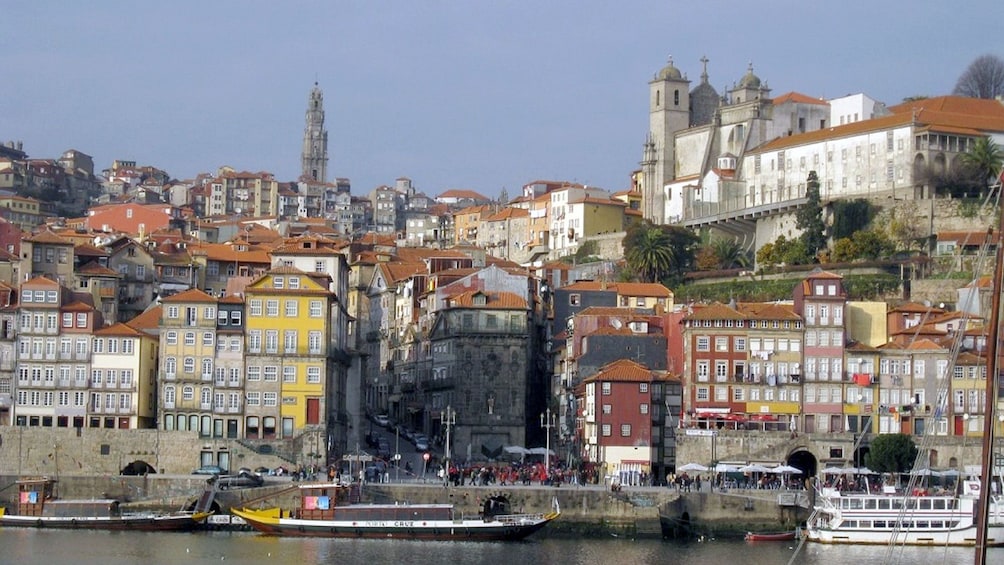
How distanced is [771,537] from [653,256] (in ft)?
139

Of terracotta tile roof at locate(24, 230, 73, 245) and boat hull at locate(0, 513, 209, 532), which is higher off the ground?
terracotta tile roof at locate(24, 230, 73, 245)

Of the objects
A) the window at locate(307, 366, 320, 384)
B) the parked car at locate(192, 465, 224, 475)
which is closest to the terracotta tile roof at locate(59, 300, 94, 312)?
the parked car at locate(192, 465, 224, 475)

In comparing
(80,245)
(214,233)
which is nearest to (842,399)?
(80,245)

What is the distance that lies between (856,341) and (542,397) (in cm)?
1960

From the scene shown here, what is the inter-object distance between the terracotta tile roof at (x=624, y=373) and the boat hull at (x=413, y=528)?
1352 centimetres

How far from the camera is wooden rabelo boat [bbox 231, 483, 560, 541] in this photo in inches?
2744

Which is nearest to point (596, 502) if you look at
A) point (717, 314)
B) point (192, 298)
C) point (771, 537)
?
point (771, 537)

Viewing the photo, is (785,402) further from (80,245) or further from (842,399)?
(80,245)

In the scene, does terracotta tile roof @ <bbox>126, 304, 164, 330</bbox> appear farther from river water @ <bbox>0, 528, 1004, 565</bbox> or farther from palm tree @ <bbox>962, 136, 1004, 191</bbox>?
palm tree @ <bbox>962, 136, 1004, 191</bbox>

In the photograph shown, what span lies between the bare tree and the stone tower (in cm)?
2938

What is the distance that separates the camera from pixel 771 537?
232ft

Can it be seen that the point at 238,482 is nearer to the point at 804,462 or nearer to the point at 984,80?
the point at 804,462

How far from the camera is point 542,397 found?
10025cm

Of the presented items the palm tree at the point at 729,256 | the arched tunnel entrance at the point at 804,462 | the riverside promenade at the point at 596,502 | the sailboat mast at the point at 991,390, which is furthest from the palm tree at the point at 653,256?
the sailboat mast at the point at 991,390
